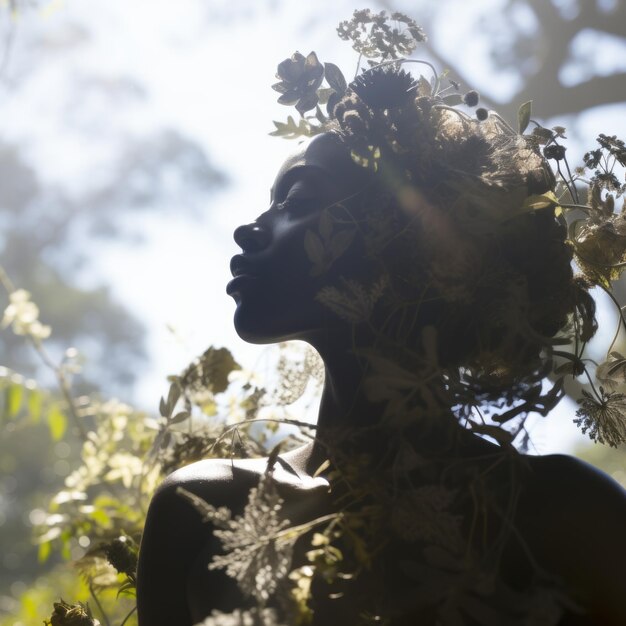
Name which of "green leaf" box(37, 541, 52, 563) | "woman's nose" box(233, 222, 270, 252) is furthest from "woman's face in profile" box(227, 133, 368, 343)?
"green leaf" box(37, 541, 52, 563)

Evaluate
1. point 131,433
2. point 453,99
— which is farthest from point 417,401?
point 131,433

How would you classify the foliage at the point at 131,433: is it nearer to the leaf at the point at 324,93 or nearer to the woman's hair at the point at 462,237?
Result: the woman's hair at the point at 462,237

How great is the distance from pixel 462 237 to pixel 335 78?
33 centimetres

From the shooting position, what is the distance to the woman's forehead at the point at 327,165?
3.69ft

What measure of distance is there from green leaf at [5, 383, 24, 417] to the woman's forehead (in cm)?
73

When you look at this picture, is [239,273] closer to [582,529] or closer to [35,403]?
[582,529]

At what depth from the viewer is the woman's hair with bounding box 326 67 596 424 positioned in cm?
93

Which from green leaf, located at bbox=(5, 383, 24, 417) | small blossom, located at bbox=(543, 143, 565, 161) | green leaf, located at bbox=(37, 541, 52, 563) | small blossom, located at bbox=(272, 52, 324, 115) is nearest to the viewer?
small blossom, located at bbox=(543, 143, 565, 161)

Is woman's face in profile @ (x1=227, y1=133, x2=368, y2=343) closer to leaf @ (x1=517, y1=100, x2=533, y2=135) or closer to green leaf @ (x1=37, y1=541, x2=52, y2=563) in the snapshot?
leaf @ (x1=517, y1=100, x2=533, y2=135)

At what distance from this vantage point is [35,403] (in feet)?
5.18

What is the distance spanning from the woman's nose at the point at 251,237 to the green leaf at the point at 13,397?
691mm

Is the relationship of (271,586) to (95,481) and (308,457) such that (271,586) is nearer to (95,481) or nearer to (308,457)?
(308,457)

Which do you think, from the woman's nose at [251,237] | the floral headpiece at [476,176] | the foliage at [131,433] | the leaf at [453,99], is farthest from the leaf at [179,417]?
the leaf at [453,99]

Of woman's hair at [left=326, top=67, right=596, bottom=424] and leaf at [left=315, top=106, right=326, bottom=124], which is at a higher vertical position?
leaf at [left=315, top=106, right=326, bottom=124]
